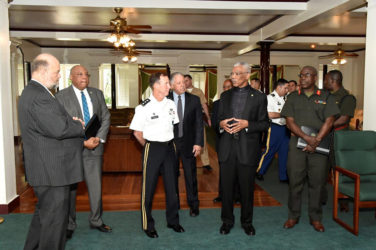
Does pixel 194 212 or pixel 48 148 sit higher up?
pixel 48 148

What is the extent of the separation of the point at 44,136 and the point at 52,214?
60cm

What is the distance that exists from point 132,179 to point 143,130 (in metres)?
2.93

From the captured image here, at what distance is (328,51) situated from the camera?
15.2 meters

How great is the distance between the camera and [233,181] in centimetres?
379

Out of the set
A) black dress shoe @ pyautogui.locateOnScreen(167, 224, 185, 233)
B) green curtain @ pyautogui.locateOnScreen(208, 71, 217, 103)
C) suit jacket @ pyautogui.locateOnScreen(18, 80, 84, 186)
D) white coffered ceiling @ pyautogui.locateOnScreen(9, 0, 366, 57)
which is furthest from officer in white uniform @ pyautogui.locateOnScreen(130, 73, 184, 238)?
green curtain @ pyautogui.locateOnScreen(208, 71, 217, 103)

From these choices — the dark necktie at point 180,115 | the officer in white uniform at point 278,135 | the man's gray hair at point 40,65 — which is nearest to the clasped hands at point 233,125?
the dark necktie at point 180,115

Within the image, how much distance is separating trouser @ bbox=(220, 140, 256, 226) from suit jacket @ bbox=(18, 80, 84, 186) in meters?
1.70

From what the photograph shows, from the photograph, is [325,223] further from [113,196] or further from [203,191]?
[113,196]

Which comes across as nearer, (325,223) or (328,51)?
(325,223)

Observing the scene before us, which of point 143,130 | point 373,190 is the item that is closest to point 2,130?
point 143,130

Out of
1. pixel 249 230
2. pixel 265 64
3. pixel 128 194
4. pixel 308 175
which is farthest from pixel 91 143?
pixel 265 64

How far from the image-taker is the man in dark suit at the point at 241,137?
3.64 metres

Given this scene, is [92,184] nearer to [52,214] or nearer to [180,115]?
[52,214]

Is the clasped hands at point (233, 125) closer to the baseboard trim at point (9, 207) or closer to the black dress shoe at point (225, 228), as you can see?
the black dress shoe at point (225, 228)
